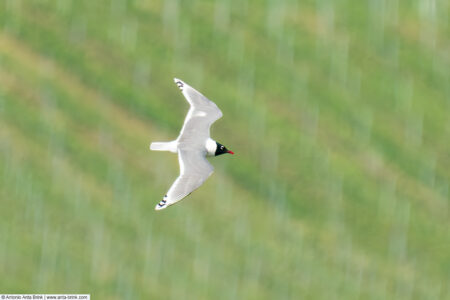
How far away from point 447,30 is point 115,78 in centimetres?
1177

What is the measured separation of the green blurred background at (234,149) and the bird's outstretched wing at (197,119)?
3.41 metres

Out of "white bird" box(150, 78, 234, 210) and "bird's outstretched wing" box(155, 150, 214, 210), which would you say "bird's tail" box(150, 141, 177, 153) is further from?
"bird's outstretched wing" box(155, 150, 214, 210)

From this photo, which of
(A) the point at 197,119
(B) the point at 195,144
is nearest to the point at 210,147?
(B) the point at 195,144

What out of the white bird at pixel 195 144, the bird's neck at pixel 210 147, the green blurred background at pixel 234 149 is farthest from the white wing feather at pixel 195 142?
the green blurred background at pixel 234 149

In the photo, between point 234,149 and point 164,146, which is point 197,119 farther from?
point 234,149

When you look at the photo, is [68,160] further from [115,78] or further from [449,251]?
[449,251]

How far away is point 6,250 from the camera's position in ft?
99.2

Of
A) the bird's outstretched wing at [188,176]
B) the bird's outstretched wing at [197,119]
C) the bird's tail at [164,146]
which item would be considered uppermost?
the bird's outstretched wing at [197,119]

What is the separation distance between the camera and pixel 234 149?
32.9 meters

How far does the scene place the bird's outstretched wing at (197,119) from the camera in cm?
2891

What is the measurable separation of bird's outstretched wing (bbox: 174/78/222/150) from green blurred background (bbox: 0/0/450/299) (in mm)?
3414

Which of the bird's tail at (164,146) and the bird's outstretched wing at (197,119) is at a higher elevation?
the bird's outstretched wing at (197,119)

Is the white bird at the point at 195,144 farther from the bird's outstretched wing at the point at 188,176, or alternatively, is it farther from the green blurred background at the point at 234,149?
the green blurred background at the point at 234,149

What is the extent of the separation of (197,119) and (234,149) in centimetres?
401
